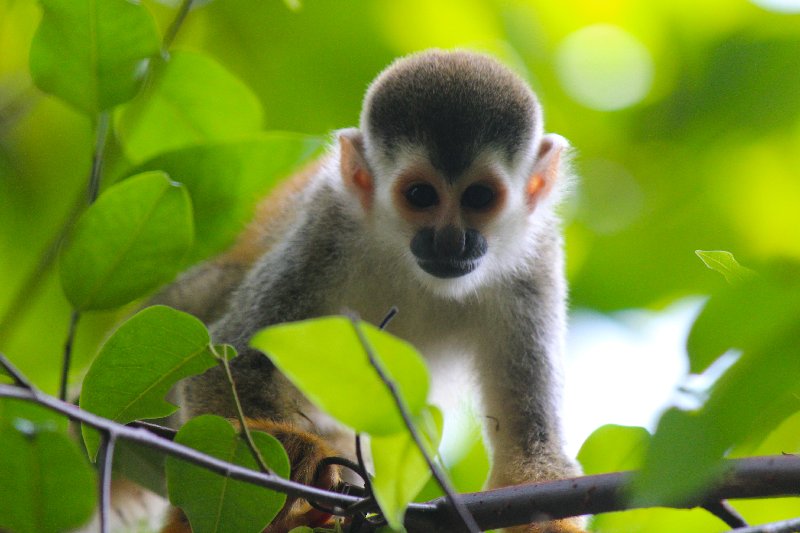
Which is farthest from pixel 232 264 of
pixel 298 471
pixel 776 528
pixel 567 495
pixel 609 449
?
pixel 776 528

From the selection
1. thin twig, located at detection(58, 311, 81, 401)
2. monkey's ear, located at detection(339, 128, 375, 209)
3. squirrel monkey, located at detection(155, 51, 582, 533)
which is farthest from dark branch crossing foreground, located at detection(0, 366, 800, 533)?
monkey's ear, located at detection(339, 128, 375, 209)

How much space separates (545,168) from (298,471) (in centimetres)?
179

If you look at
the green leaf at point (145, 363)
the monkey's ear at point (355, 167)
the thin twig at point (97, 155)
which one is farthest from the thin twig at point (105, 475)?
the monkey's ear at point (355, 167)

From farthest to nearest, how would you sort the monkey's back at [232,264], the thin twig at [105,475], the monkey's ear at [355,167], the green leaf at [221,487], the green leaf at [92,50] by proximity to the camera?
→ the monkey's back at [232,264] → the monkey's ear at [355,167] → the green leaf at [92,50] → the green leaf at [221,487] → the thin twig at [105,475]

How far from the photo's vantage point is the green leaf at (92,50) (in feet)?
8.41

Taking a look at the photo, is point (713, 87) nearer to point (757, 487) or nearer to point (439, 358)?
point (439, 358)

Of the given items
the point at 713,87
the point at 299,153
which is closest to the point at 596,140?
the point at 713,87

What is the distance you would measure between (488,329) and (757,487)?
2.12 metres

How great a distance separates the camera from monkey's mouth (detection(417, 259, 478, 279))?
3.48m

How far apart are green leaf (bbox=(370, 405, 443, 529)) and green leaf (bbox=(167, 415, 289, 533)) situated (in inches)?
17.0

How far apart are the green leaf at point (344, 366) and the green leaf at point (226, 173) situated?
1.46 m

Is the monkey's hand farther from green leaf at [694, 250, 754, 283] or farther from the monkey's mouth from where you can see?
green leaf at [694, 250, 754, 283]

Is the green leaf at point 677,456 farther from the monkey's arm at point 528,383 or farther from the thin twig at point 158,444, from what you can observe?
the monkey's arm at point 528,383

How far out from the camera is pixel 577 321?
4.66 metres
